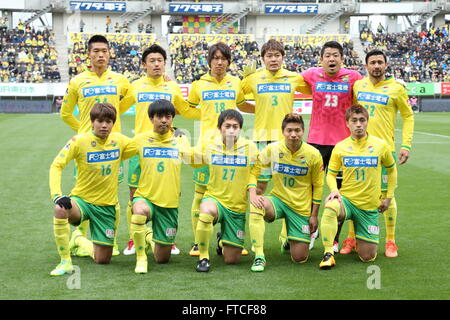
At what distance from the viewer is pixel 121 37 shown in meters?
46.0

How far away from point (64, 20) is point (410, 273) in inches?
1827

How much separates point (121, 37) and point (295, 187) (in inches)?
1638

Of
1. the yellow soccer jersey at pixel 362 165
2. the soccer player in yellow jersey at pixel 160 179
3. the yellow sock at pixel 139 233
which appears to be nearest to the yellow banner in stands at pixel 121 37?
the soccer player in yellow jersey at pixel 160 179

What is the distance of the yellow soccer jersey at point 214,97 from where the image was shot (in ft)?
22.9

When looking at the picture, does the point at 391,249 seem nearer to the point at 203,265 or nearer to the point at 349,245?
the point at 349,245

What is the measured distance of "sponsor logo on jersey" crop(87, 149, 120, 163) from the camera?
6059 mm

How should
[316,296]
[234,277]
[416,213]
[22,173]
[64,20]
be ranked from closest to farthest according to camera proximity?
[316,296] < [234,277] < [416,213] < [22,173] < [64,20]

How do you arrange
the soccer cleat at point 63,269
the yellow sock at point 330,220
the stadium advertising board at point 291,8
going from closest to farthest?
the soccer cleat at point 63,269
the yellow sock at point 330,220
the stadium advertising board at point 291,8

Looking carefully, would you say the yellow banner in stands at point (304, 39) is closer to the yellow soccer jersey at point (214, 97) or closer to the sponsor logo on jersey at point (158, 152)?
the yellow soccer jersey at point (214, 97)

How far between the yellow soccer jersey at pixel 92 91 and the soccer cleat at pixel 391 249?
10.3ft

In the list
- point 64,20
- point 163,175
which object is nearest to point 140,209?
point 163,175

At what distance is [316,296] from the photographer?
16.2ft

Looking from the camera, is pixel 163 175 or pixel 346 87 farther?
pixel 346 87

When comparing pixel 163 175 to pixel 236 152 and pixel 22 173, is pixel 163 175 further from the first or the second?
pixel 22 173
